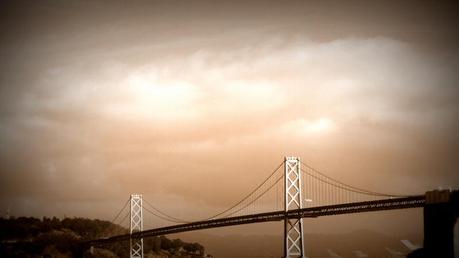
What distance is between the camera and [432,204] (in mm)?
26094

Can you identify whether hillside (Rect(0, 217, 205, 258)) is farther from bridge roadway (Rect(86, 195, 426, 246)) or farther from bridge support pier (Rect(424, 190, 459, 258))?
bridge support pier (Rect(424, 190, 459, 258))

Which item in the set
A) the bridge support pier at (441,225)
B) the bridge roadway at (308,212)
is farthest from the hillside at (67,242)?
the bridge support pier at (441,225)

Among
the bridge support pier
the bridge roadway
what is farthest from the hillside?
the bridge support pier

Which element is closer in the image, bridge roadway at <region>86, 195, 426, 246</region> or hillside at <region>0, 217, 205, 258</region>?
bridge roadway at <region>86, 195, 426, 246</region>

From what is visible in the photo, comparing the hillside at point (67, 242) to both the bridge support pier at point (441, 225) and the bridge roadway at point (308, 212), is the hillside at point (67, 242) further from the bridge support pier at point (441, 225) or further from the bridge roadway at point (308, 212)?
the bridge support pier at point (441, 225)

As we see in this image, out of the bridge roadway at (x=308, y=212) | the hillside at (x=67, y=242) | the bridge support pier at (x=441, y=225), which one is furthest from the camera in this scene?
the hillside at (x=67, y=242)

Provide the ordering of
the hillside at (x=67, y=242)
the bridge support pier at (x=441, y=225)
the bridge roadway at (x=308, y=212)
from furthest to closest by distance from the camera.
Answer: the hillside at (x=67, y=242) < the bridge roadway at (x=308, y=212) < the bridge support pier at (x=441, y=225)

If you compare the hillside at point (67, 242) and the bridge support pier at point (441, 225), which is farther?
the hillside at point (67, 242)

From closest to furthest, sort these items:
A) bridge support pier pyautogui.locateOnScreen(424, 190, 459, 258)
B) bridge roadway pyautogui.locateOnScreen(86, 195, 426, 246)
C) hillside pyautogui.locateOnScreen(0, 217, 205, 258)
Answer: bridge support pier pyautogui.locateOnScreen(424, 190, 459, 258) < bridge roadway pyautogui.locateOnScreen(86, 195, 426, 246) < hillside pyautogui.locateOnScreen(0, 217, 205, 258)

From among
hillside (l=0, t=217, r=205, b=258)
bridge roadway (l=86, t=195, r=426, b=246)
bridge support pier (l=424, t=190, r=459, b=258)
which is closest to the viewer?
bridge support pier (l=424, t=190, r=459, b=258)

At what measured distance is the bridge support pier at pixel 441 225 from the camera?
963 inches

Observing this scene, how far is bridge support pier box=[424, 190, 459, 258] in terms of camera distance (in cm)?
2447

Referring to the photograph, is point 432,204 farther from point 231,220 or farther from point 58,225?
point 58,225

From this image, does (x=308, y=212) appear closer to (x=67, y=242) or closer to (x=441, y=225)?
(x=441, y=225)
